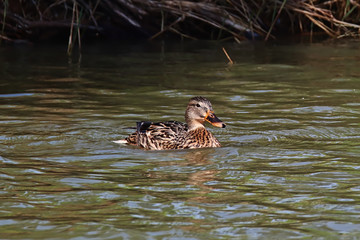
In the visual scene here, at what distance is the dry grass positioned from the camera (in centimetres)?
1522

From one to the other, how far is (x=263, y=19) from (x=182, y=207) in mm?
12139

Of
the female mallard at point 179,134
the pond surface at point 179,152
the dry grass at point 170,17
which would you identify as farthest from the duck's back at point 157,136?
the dry grass at point 170,17

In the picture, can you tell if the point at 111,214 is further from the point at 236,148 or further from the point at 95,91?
the point at 95,91

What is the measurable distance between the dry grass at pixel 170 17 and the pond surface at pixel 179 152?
1311 mm

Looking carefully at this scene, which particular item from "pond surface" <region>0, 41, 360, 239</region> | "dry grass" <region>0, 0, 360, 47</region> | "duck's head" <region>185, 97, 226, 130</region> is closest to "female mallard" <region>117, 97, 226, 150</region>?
"duck's head" <region>185, 97, 226, 130</region>

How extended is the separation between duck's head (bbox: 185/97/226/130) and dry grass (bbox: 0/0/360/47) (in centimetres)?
678

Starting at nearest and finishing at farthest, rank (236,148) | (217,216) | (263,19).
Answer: (217,216) → (236,148) → (263,19)

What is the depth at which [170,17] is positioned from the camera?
16.5m

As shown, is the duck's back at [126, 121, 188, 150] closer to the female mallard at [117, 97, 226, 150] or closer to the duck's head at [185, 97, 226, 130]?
the female mallard at [117, 97, 226, 150]

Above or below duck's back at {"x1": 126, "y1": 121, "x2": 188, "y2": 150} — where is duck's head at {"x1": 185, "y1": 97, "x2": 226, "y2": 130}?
above

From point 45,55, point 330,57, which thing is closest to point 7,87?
point 45,55

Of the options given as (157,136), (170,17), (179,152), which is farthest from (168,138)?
(170,17)

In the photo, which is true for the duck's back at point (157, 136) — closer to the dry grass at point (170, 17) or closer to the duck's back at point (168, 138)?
the duck's back at point (168, 138)

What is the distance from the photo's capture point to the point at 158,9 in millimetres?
15227
